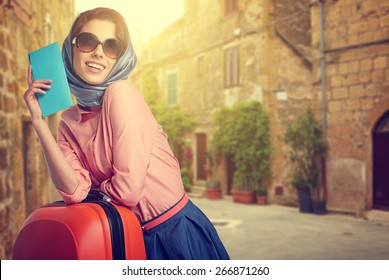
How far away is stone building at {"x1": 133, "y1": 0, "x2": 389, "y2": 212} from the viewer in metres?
4.38

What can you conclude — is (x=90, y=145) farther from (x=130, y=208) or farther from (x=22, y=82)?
(x=22, y=82)

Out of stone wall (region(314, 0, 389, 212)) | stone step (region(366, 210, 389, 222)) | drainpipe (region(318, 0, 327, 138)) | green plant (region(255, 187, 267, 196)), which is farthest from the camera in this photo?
green plant (region(255, 187, 267, 196))

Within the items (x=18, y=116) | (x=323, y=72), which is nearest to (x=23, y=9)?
(x=18, y=116)

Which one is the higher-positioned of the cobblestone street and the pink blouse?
the pink blouse

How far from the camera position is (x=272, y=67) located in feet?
21.2

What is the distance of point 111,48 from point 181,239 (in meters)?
0.56

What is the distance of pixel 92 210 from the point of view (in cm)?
104

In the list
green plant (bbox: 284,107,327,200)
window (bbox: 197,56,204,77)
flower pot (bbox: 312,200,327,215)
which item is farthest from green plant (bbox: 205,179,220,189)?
window (bbox: 197,56,204,77)

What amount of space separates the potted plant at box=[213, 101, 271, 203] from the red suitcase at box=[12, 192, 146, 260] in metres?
5.04

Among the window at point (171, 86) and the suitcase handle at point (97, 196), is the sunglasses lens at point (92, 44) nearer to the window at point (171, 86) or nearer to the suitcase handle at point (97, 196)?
the suitcase handle at point (97, 196)

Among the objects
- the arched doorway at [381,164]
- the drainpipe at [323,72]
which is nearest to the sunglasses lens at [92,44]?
the arched doorway at [381,164]

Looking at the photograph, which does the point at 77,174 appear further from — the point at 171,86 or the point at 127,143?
the point at 171,86

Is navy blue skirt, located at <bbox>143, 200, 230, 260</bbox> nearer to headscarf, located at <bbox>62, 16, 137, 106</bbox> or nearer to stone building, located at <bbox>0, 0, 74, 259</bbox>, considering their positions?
headscarf, located at <bbox>62, 16, 137, 106</bbox>
